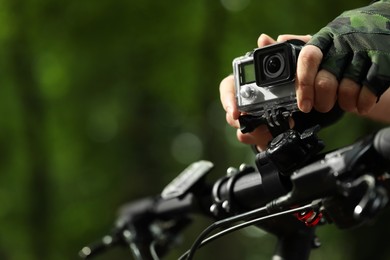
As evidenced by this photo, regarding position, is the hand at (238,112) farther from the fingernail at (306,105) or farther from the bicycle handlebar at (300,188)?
the fingernail at (306,105)

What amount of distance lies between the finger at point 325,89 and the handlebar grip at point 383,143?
0.43ft

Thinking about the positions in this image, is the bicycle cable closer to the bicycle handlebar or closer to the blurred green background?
the bicycle handlebar

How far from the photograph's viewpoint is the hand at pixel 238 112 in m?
1.95

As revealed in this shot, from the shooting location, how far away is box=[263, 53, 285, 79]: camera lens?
1780 millimetres

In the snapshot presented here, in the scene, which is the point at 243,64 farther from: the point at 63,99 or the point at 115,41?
the point at 63,99

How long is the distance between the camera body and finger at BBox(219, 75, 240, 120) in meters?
0.04

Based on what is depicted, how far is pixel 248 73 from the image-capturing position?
1.90m

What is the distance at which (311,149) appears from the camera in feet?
5.65

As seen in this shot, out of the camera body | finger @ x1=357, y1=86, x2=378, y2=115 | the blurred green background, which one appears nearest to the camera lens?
the camera body

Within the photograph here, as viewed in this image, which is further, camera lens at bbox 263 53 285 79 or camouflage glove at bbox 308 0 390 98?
camera lens at bbox 263 53 285 79

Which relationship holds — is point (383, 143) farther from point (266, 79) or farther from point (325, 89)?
point (266, 79)

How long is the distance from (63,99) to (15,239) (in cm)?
245

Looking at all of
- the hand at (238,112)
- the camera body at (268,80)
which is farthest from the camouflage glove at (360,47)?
the hand at (238,112)

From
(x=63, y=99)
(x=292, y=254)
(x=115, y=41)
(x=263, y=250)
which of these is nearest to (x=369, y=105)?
(x=292, y=254)
